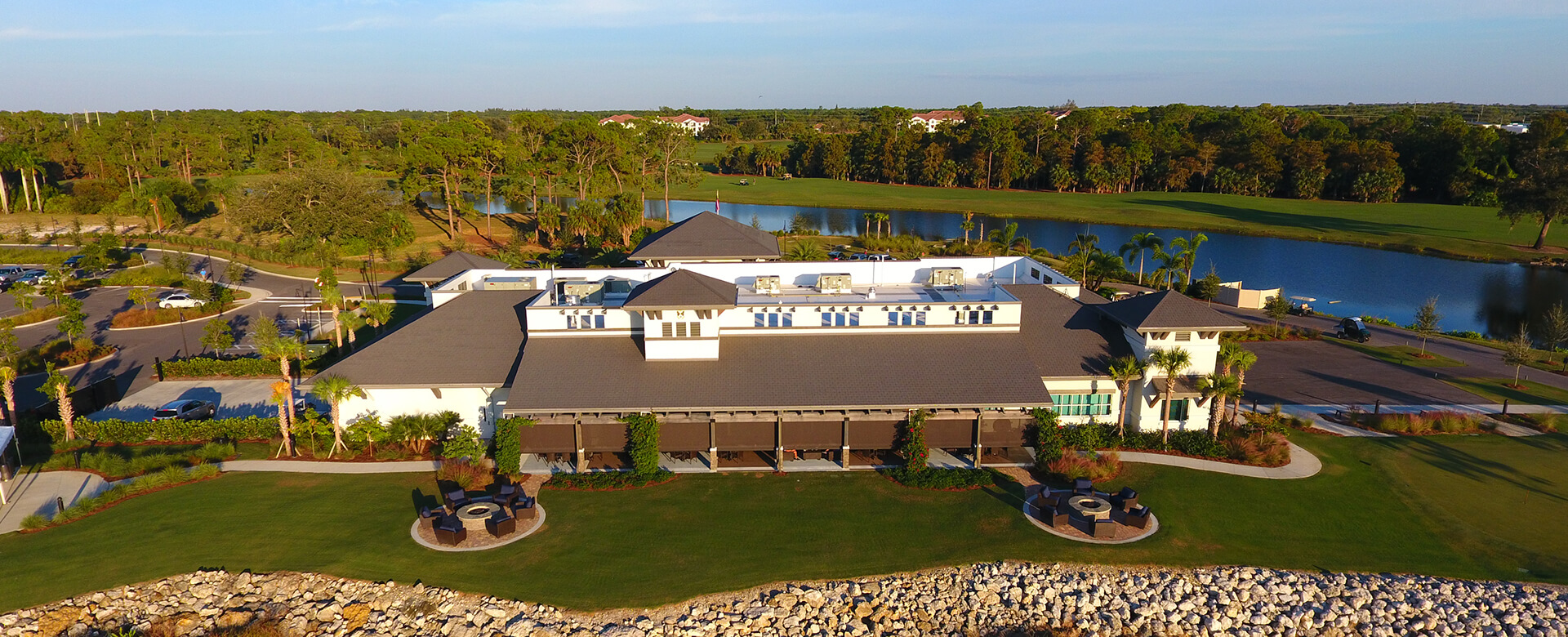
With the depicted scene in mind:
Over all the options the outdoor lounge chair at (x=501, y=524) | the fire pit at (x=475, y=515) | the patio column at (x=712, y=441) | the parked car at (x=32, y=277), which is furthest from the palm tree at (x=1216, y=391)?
the parked car at (x=32, y=277)

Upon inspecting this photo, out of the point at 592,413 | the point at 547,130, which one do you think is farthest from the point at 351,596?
the point at 547,130

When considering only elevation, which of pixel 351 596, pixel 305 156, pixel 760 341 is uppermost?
pixel 305 156

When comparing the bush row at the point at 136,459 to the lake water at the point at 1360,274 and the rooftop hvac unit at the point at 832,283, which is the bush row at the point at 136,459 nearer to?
the rooftop hvac unit at the point at 832,283

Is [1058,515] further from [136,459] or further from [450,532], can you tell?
[136,459]

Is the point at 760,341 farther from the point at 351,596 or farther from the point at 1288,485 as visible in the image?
the point at 1288,485

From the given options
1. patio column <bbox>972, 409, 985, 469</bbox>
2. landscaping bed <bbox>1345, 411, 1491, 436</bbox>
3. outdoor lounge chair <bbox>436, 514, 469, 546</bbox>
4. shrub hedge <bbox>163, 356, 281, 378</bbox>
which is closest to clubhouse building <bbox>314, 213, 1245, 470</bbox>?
patio column <bbox>972, 409, 985, 469</bbox>

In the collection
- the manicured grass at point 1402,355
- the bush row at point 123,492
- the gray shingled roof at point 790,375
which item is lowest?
the bush row at point 123,492
